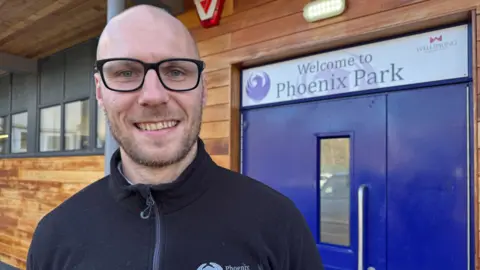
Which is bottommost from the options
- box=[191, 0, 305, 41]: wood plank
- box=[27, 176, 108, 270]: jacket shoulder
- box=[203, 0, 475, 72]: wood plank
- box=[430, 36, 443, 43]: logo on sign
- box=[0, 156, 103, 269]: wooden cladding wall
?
box=[0, 156, 103, 269]: wooden cladding wall

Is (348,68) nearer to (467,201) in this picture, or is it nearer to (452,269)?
(467,201)

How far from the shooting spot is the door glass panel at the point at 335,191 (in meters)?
3.03

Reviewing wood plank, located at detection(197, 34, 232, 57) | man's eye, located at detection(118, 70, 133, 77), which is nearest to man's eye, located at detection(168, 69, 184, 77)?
man's eye, located at detection(118, 70, 133, 77)

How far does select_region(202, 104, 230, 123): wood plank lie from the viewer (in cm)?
368

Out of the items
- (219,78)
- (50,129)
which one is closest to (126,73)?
(219,78)

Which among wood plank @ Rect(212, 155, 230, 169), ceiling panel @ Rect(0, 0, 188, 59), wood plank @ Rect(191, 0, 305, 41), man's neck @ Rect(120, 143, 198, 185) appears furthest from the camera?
ceiling panel @ Rect(0, 0, 188, 59)

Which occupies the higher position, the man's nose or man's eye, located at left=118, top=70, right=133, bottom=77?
man's eye, located at left=118, top=70, right=133, bottom=77

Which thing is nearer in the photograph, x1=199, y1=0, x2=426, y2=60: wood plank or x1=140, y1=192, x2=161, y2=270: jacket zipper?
x1=140, y1=192, x2=161, y2=270: jacket zipper

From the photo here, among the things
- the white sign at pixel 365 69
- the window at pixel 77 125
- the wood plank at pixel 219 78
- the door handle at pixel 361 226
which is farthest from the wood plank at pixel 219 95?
the window at pixel 77 125

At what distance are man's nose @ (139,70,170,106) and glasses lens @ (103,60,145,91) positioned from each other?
0.02 metres

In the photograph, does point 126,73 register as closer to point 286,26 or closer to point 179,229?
point 179,229

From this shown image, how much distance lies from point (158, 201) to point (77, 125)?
189 inches

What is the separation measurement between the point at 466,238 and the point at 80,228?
7.03 feet

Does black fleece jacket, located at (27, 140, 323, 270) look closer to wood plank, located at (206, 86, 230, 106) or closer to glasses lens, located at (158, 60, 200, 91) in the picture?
glasses lens, located at (158, 60, 200, 91)
